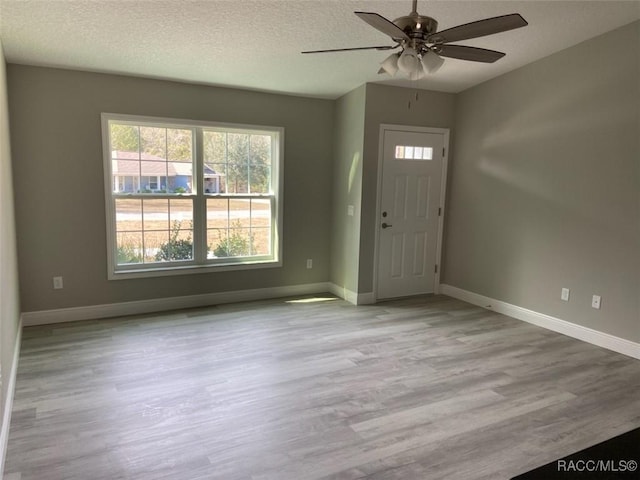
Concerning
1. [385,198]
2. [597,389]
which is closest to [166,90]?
[385,198]

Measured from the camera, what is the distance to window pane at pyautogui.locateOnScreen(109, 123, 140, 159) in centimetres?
415

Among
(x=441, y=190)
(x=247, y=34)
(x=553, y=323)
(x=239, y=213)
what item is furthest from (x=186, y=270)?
(x=553, y=323)

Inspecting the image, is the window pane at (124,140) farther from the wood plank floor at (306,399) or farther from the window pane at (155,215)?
the wood plank floor at (306,399)

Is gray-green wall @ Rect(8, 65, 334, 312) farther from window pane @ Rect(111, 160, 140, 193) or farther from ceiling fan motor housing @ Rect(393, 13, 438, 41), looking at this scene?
ceiling fan motor housing @ Rect(393, 13, 438, 41)

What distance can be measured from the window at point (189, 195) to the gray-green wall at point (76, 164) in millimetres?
113

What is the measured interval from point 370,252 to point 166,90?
280cm

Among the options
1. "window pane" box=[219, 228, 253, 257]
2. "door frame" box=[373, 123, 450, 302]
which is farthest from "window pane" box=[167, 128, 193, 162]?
"door frame" box=[373, 123, 450, 302]

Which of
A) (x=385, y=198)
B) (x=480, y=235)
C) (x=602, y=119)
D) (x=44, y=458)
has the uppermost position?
(x=602, y=119)

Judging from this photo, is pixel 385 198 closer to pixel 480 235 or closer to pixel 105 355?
pixel 480 235

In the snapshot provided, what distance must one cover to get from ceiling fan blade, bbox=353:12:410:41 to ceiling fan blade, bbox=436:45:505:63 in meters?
→ 0.33

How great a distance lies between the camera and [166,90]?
4246 mm

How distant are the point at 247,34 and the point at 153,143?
1728 mm

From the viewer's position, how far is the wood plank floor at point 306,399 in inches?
82.2

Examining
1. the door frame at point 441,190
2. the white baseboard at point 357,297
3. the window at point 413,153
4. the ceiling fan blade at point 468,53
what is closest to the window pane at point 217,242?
the white baseboard at point 357,297
